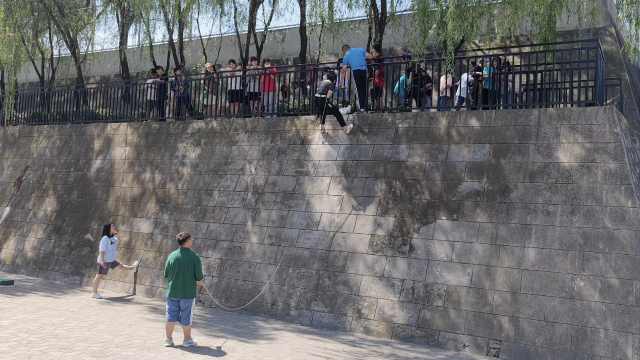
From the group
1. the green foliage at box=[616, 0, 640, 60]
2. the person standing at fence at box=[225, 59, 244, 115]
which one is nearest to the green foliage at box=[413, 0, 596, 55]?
the green foliage at box=[616, 0, 640, 60]

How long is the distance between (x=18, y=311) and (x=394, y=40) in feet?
39.6

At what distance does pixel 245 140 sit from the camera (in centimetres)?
1322

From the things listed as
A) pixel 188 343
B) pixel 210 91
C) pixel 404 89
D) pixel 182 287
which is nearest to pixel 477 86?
pixel 404 89

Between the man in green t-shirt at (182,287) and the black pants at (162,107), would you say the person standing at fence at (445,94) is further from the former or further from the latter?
the black pants at (162,107)

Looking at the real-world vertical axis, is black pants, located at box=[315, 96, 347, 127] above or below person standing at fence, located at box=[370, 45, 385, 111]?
below

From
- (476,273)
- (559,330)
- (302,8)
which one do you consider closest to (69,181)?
(302,8)

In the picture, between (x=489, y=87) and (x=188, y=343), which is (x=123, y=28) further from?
(x=188, y=343)

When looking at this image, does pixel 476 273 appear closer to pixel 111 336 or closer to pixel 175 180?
pixel 111 336

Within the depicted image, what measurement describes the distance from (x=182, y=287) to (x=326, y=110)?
4.67 metres

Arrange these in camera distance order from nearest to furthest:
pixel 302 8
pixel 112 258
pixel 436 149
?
pixel 436 149, pixel 112 258, pixel 302 8

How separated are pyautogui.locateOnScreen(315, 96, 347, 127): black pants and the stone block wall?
Answer: 8.4 inches

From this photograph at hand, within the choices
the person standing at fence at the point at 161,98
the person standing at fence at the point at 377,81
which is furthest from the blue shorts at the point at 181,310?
the person standing at fence at the point at 161,98

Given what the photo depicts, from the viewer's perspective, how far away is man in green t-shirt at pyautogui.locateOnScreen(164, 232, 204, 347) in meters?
8.69

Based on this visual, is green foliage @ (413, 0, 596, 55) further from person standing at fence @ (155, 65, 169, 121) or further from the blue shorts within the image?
person standing at fence @ (155, 65, 169, 121)
